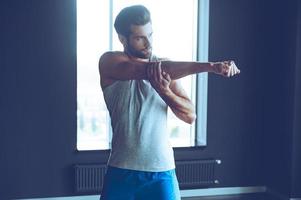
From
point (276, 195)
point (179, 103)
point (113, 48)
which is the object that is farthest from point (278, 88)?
point (179, 103)

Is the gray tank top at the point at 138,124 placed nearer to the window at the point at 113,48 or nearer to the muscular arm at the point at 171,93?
the muscular arm at the point at 171,93

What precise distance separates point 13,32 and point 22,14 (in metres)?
→ 0.16

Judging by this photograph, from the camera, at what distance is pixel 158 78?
1359 mm

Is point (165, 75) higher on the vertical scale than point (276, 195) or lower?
higher

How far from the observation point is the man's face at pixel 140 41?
1416 millimetres

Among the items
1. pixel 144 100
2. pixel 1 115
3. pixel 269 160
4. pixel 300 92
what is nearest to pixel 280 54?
pixel 300 92

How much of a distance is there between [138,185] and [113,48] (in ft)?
8.22

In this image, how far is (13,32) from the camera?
11.6 ft

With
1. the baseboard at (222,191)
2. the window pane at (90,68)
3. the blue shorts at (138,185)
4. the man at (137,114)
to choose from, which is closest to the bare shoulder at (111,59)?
the man at (137,114)

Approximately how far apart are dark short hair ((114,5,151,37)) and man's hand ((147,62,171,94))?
0.14 m

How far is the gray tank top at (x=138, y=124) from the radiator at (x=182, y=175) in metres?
2.28

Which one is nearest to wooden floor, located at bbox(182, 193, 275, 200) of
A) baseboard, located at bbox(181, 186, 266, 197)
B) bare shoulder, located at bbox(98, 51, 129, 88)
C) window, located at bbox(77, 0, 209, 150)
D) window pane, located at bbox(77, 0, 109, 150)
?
baseboard, located at bbox(181, 186, 266, 197)

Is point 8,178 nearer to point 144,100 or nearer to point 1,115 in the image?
point 1,115

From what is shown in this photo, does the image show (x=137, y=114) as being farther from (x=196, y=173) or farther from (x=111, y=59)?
(x=196, y=173)
